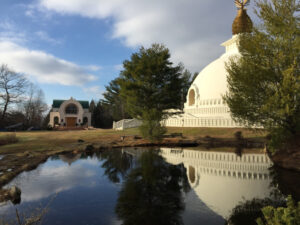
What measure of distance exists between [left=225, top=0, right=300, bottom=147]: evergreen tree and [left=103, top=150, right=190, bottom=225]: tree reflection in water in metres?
5.87

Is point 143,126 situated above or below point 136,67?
below

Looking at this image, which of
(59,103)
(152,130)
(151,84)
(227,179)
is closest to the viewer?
(227,179)

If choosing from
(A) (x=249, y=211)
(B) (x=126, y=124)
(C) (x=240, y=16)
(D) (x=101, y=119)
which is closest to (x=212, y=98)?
(B) (x=126, y=124)

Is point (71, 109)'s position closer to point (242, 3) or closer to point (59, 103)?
point (59, 103)

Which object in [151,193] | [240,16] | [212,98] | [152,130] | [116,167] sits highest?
[240,16]

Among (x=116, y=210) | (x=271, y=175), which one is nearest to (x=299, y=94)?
(x=271, y=175)

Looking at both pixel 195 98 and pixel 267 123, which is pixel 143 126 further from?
pixel 195 98

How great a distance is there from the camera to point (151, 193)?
8.37 m

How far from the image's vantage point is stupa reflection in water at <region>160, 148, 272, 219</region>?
775cm

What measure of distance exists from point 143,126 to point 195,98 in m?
15.6

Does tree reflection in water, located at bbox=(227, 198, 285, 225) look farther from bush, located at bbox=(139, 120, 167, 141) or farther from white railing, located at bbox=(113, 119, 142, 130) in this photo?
white railing, located at bbox=(113, 119, 142, 130)

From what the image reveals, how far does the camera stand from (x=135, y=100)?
909 inches

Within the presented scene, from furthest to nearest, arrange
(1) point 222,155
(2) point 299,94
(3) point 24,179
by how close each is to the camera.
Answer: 1. (1) point 222,155
2. (2) point 299,94
3. (3) point 24,179

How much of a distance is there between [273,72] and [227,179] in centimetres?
669
